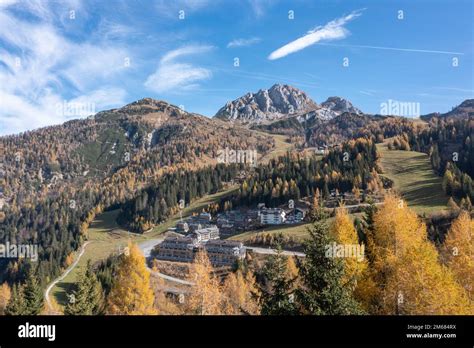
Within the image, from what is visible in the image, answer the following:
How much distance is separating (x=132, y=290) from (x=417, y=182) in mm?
159762

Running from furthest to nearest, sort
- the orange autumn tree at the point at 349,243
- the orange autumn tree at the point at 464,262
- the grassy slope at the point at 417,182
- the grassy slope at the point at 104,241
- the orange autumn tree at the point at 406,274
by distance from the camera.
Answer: the grassy slope at the point at 417,182 → the grassy slope at the point at 104,241 → the orange autumn tree at the point at 464,262 → the orange autumn tree at the point at 349,243 → the orange autumn tree at the point at 406,274

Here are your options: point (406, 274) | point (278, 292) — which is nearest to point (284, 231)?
point (278, 292)

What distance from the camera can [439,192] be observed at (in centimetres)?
13712

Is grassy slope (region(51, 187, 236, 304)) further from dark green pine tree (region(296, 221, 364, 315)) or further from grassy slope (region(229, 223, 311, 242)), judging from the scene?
dark green pine tree (region(296, 221, 364, 315))

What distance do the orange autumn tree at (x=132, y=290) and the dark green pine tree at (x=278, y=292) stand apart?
46.2ft

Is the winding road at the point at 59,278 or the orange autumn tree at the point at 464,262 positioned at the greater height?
the orange autumn tree at the point at 464,262

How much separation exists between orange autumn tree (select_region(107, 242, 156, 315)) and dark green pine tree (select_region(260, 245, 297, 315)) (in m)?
14.1

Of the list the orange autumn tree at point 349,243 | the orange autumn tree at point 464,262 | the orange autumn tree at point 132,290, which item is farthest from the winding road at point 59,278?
the orange autumn tree at point 464,262

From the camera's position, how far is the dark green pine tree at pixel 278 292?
21.2 metres

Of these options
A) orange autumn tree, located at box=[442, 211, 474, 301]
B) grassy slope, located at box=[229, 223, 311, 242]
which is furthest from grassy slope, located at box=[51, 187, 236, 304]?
orange autumn tree, located at box=[442, 211, 474, 301]

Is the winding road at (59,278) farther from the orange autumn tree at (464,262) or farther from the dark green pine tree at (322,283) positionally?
the orange autumn tree at (464,262)
